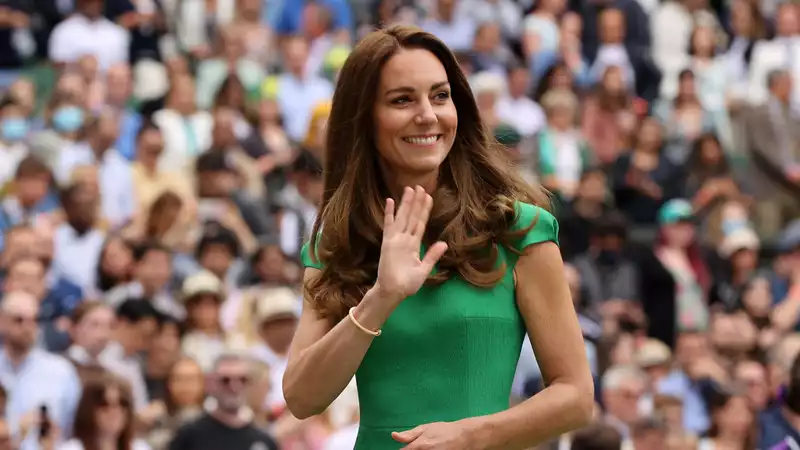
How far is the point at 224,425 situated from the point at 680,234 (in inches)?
201

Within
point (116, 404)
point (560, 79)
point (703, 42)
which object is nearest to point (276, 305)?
point (116, 404)

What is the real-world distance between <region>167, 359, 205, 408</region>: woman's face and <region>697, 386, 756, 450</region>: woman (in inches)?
102

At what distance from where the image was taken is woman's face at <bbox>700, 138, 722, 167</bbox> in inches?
548

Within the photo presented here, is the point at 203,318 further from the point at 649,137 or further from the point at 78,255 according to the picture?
the point at 649,137

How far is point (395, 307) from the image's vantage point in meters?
3.61

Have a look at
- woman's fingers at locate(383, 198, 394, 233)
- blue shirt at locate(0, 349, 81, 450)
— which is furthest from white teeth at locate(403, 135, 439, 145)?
blue shirt at locate(0, 349, 81, 450)

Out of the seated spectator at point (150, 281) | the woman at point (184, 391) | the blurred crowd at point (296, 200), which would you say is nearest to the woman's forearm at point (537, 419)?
the blurred crowd at point (296, 200)

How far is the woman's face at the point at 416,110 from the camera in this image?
3.79 m

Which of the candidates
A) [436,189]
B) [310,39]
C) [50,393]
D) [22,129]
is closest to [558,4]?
[310,39]

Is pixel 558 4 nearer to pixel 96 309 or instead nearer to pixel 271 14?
pixel 271 14

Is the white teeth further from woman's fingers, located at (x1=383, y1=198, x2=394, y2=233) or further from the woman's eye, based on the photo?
woman's fingers, located at (x1=383, y1=198, x2=394, y2=233)

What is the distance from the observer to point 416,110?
379 centimetres

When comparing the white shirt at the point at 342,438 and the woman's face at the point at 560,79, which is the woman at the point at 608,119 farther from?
the white shirt at the point at 342,438

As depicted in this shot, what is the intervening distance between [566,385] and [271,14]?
38.1ft
